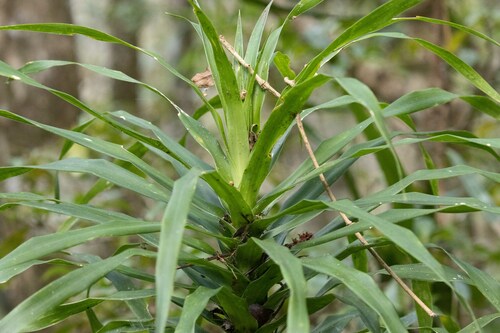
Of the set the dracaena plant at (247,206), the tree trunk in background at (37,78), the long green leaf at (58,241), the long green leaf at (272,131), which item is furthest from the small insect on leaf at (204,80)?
the tree trunk in background at (37,78)

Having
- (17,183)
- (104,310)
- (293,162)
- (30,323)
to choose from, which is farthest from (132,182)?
(293,162)

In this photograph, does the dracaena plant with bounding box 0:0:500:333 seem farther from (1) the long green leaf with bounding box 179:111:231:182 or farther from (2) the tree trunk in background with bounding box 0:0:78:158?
(2) the tree trunk in background with bounding box 0:0:78:158

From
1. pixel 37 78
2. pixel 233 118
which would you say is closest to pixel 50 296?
pixel 233 118

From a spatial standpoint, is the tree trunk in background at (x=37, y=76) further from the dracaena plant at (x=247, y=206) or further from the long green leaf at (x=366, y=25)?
the long green leaf at (x=366, y=25)

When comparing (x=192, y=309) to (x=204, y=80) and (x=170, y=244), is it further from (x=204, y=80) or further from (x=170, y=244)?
(x=204, y=80)

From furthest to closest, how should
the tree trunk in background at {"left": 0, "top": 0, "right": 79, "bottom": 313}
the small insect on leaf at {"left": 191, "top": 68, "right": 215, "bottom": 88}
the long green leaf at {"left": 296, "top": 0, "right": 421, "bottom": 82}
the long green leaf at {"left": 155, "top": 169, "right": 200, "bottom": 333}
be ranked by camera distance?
the tree trunk in background at {"left": 0, "top": 0, "right": 79, "bottom": 313} → the small insect on leaf at {"left": 191, "top": 68, "right": 215, "bottom": 88} → the long green leaf at {"left": 296, "top": 0, "right": 421, "bottom": 82} → the long green leaf at {"left": 155, "top": 169, "right": 200, "bottom": 333}

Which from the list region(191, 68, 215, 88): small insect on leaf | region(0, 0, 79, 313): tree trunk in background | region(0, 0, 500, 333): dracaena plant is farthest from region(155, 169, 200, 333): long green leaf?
region(0, 0, 79, 313): tree trunk in background
